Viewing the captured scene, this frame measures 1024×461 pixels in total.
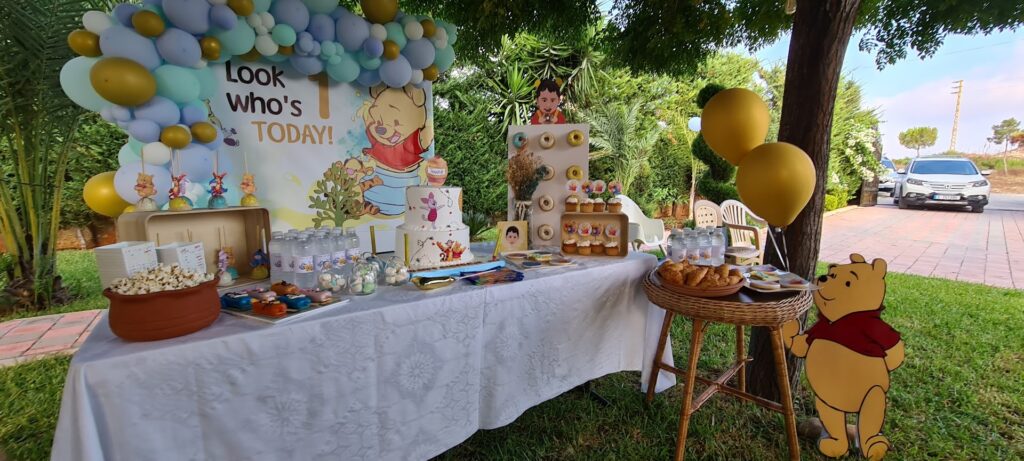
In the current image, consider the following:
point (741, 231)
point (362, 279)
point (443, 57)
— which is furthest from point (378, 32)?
point (741, 231)

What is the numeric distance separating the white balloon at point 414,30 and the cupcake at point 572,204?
1170mm

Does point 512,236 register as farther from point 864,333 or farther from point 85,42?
point 85,42

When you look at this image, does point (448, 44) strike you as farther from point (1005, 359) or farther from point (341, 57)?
point (1005, 359)

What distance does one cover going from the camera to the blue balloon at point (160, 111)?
5.23ft

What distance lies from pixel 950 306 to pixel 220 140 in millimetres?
5781

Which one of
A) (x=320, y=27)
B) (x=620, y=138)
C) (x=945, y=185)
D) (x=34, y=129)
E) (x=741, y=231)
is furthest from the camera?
(x=945, y=185)

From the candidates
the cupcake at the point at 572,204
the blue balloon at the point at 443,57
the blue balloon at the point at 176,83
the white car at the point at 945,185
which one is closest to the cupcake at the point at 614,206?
the cupcake at the point at 572,204

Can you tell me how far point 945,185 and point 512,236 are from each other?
1412 centimetres

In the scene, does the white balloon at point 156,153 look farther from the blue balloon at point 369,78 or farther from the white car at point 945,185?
the white car at point 945,185

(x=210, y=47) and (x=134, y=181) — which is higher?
(x=210, y=47)

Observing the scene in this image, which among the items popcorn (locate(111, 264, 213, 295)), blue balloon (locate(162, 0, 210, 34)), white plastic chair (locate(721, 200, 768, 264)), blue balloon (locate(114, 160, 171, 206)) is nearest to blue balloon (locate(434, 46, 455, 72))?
blue balloon (locate(162, 0, 210, 34))

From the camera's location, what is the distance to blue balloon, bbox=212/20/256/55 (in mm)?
1724

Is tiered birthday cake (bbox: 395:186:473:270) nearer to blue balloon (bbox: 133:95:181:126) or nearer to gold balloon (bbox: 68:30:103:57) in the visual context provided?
blue balloon (bbox: 133:95:181:126)

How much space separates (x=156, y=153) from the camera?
1624mm
